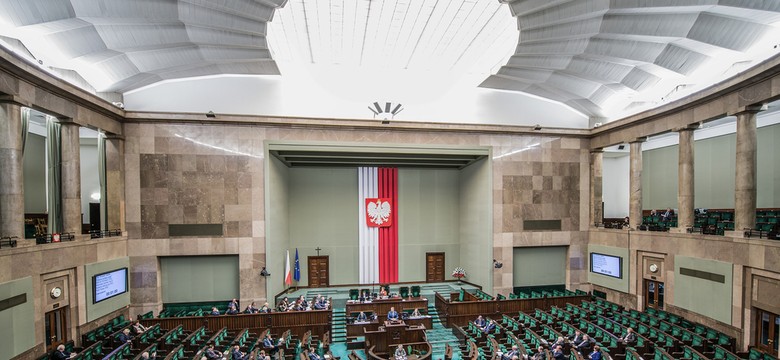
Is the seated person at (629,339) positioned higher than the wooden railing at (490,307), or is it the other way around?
the seated person at (629,339)

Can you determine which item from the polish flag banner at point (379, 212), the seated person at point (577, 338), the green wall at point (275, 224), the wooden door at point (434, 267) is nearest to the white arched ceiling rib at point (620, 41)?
the polish flag banner at point (379, 212)

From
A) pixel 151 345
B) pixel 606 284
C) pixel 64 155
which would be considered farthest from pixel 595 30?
pixel 64 155

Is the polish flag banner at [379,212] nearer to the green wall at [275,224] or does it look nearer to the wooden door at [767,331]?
the green wall at [275,224]

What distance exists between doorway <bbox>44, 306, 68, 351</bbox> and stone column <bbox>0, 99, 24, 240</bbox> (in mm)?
2787

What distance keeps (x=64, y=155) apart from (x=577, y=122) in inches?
840

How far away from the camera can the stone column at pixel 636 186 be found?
52.4 feet

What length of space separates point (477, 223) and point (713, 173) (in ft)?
38.9

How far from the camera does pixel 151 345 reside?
1061cm

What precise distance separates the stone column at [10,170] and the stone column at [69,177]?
2229 mm

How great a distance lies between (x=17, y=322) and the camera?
31.1 feet

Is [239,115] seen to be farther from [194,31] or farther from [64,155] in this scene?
[64,155]

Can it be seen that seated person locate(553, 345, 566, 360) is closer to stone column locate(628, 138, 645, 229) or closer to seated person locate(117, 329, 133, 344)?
stone column locate(628, 138, 645, 229)

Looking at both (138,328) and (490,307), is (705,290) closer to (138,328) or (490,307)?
(490,307)

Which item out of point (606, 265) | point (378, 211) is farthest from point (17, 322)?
point (606, 265)
